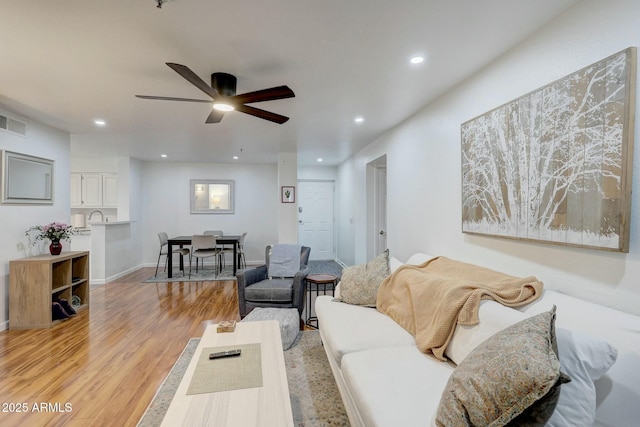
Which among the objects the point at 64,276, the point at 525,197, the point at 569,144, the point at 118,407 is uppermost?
the point at 569,144

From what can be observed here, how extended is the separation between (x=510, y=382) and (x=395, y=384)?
0.61 meters

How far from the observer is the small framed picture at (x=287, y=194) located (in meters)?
5.34

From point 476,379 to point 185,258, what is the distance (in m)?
6.78

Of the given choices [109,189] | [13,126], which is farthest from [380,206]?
[109,189]

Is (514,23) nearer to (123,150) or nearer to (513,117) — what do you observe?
(513,117)

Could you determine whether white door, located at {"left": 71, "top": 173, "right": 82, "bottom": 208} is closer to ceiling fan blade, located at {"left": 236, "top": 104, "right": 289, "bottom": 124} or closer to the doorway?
ceiling fan blade, located at {"left": 236, "top": 104, "right": 289, "bottom": 124}

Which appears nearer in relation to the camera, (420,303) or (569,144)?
(569,144)

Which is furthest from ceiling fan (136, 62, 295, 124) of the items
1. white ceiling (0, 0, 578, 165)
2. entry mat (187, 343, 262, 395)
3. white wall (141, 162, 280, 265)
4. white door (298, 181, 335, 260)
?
white door (298, 181, 335, 260)

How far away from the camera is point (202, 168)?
269 inches

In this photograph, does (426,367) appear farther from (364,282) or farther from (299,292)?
(299,292)

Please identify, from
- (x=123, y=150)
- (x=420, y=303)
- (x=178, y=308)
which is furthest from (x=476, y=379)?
(x=123, y=150)

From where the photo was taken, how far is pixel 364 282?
102 inches

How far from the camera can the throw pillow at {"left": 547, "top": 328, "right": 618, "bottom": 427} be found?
0.93 meters

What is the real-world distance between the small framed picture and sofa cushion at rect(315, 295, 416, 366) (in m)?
3.06
